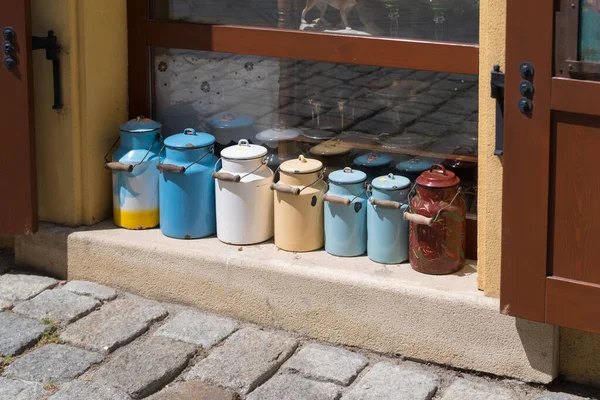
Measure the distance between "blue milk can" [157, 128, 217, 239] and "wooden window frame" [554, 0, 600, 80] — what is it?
208 centimetres

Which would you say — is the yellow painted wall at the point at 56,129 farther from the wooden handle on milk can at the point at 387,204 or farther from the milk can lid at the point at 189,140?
the wooden handle on milk can at the point at 387,204

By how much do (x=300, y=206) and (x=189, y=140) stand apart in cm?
73

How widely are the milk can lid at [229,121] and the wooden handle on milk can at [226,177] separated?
502mm

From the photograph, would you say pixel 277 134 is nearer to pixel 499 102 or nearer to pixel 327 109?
pixel 327 109

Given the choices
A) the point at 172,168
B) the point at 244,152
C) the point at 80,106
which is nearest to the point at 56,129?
the point at 80,106

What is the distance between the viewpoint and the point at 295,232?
522 cm

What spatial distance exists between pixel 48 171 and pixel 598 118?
9.91 feet

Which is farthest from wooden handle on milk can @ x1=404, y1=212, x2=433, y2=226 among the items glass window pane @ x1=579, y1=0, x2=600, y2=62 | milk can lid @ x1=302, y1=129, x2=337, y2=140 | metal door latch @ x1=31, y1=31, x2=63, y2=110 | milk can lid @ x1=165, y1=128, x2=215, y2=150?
metal door latch @ x1=31, y1=31, x2=63, y2=110

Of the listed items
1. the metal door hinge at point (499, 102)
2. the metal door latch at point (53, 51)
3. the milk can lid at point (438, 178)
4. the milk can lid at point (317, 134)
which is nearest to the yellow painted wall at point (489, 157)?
the metal door hinge at point (499, 102)

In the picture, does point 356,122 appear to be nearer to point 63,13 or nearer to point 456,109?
point 456,109

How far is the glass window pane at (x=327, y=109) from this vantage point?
5.11 m

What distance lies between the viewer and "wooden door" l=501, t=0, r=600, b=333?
13.2ft

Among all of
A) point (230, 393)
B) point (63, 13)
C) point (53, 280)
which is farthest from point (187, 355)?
point (63, 13)

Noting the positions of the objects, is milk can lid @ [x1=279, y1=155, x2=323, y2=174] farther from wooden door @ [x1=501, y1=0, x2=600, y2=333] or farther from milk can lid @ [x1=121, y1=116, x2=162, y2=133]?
wooden door @ [x1=501, y1=0, x2=600, y2=333]
